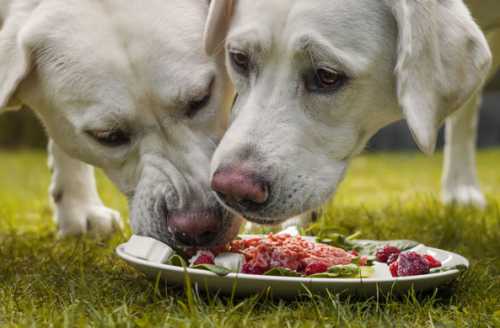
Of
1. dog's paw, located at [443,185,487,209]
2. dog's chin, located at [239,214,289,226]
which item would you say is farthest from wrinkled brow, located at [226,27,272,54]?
dog's paw, located at [443,185,487,209]

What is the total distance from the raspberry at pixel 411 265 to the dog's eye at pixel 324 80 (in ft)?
2.14

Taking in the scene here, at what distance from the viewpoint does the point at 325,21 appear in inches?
119

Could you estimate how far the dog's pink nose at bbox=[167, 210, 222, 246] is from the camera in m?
3.12

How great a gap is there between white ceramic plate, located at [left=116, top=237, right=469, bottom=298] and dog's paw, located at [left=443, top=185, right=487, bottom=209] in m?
2.53

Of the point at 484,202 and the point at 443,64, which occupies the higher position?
the point at 443,64

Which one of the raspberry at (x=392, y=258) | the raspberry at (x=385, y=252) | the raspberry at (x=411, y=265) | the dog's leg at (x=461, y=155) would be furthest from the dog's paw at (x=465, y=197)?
the raspberry at (x=411, y=265)

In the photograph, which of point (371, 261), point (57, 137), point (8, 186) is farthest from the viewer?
point (8, 186)

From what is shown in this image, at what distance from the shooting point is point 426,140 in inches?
119

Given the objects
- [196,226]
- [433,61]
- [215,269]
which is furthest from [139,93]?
[433,61]

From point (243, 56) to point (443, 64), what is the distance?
737 millimetres

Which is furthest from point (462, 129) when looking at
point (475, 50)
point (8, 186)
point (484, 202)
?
point (8, 186)

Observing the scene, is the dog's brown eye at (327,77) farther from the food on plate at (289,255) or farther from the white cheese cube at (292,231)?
the white cheese cube at (292,231)

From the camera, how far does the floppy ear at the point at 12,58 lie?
3.34m

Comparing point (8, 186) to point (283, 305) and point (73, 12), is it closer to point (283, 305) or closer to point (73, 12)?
point (73, 12)
